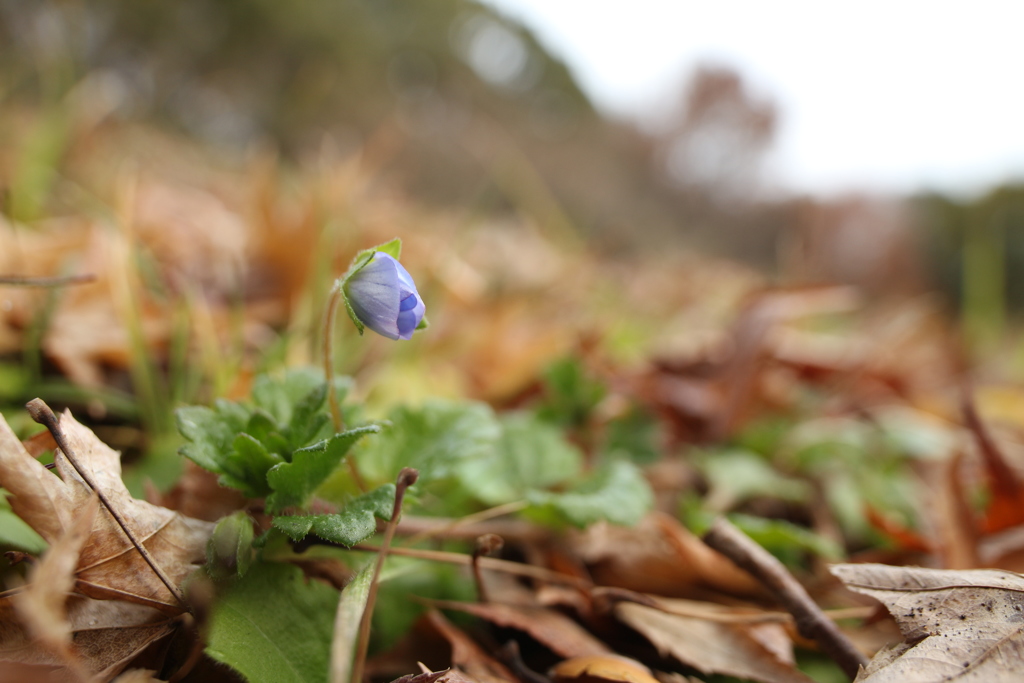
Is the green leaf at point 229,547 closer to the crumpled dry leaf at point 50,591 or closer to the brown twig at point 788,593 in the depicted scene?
the crumpled dry leaf at point 50,591

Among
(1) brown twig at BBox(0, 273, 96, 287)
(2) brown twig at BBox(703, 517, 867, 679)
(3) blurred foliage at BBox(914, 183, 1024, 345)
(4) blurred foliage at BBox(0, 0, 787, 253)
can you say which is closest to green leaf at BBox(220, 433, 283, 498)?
(1) brown twig at BBox(0, 273, 96, 287)

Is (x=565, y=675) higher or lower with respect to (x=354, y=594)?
lower

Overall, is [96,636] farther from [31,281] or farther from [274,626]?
[31,281]

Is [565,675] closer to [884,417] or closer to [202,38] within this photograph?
[884,417]

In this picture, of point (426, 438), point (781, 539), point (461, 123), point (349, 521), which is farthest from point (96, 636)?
point (461, 123)

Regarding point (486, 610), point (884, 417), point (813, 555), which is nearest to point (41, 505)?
point (486, 610)
